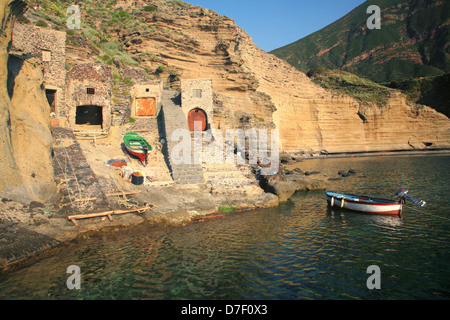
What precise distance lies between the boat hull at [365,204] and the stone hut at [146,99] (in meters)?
15.0

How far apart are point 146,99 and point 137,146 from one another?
6448 mm

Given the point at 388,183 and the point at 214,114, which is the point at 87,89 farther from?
the point at 388,183

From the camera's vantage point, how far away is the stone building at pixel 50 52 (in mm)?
18598

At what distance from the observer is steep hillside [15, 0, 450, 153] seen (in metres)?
28.0

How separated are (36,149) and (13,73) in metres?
3.85

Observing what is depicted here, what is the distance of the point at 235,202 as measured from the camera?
52.4 ft

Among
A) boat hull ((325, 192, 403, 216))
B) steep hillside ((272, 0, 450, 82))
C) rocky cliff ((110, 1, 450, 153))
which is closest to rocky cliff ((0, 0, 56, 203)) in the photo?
boat hull ((325, 192, 403, 216))

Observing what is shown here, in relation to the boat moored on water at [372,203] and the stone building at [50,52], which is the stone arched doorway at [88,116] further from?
the boat moored on water at [372,203]

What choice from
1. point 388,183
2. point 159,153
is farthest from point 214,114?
point 388,183

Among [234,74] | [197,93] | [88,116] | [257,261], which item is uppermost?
[234,74]

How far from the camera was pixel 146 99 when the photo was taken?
23156 mm

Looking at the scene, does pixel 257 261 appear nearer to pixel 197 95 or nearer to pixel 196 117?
pixel 196 117

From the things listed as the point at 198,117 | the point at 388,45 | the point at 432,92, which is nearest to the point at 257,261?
the point at 198,117
